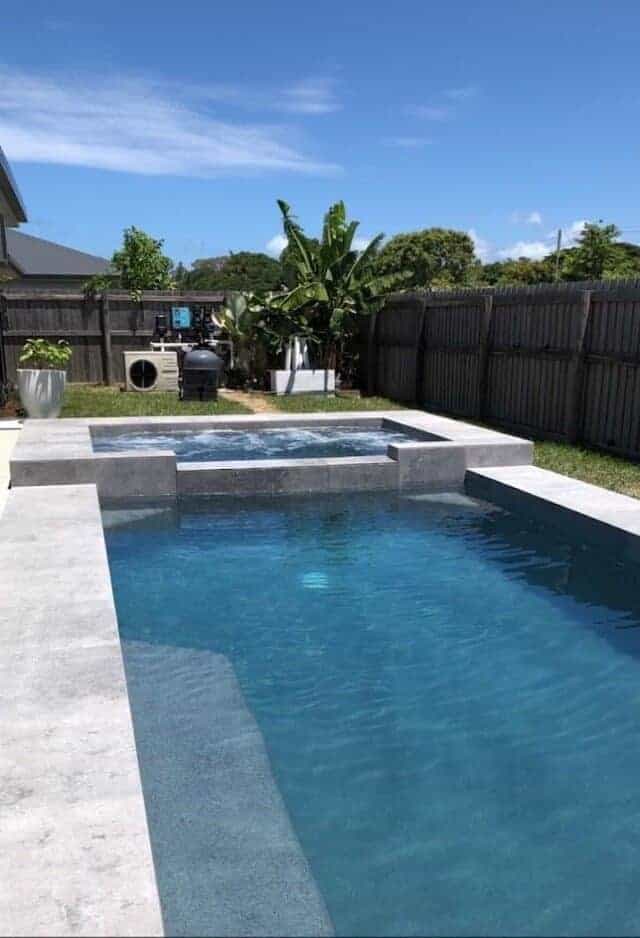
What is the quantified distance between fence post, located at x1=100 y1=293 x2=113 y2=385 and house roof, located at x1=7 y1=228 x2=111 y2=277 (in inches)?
475

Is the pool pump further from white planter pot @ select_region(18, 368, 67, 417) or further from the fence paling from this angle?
the fence paling

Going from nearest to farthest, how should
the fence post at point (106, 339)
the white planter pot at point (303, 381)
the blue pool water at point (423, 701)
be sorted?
the blue pool water at point (423, 701) → the white planter pot at point (303, 381) → the fence post at point (106, 339)

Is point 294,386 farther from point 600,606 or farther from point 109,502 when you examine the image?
point 600,606

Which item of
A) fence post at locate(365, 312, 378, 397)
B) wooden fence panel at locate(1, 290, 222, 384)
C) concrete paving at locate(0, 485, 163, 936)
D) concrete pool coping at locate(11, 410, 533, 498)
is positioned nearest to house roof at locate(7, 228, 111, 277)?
wooden fence panel at locate(1, 290, 222, 384)

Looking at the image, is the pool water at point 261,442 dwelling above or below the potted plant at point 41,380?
below

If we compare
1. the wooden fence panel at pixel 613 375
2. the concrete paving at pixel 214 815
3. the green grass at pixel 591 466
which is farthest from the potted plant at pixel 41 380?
the concrete paving at pixel 214 815

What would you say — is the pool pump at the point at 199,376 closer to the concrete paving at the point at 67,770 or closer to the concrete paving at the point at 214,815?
the concrete paving at the point at 67,770

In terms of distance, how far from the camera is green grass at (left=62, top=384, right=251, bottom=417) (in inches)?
503

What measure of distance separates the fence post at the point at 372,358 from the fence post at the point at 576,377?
6928mm

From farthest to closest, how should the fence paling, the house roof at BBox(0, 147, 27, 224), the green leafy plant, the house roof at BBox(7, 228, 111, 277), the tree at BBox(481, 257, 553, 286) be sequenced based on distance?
the tree at BBox(481, 257, 553, 286) < the house roof at BBox(7, 228, 111, 277) < the green leafy plant < the house roof at BBox(0, 147, 27, 224) < the fence paling

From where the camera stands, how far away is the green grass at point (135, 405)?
1278cm

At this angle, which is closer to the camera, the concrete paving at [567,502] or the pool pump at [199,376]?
the concrete paving at [567,502]

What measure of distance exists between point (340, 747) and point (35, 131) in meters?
17.3

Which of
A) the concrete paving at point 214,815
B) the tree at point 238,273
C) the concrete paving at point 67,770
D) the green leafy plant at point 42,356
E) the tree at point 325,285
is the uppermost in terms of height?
the tree at point 238,273
